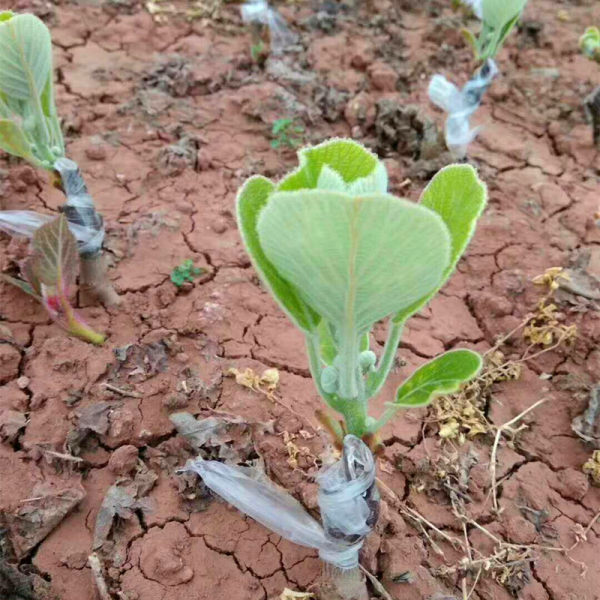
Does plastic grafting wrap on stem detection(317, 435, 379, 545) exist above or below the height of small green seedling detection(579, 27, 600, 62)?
below

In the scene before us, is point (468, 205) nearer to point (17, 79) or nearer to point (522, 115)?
point (17, 79)

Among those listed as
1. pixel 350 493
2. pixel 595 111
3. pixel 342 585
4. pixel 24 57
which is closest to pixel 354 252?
pixel 350 493

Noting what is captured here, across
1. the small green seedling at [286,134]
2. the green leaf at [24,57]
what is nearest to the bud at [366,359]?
the green leaf at [24,57]

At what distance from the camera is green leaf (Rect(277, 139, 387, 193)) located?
1.06 meters

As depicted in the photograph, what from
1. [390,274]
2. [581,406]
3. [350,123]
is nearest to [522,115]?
[350,123]

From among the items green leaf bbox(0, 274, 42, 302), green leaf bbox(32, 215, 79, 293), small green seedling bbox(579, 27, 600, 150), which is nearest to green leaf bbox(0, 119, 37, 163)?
green leaf bbox(32, 215, 79, 293)

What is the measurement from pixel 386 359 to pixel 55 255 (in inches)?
44.6

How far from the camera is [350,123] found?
321 centimetres

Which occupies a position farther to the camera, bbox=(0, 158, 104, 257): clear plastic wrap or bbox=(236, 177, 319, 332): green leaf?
bbox=(0, 158, 104, 257): clear plastic wrap

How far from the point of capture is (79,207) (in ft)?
6.89

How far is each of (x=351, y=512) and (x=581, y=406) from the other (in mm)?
1089

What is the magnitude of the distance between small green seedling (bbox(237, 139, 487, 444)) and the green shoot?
3.72 ft

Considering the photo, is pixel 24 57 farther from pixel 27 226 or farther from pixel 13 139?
pixel 27 226

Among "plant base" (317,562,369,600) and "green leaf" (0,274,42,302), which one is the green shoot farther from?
"plant base" (317,562,369,600)
